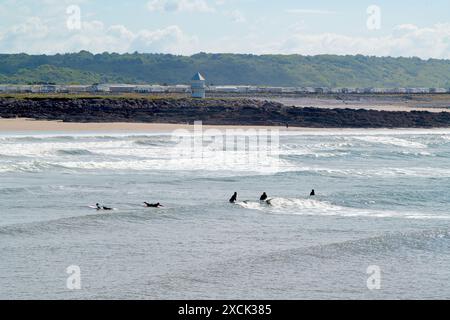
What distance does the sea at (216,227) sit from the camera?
57.9ft

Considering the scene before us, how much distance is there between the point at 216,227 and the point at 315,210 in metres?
4.62

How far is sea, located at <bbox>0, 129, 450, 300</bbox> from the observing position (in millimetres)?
17641

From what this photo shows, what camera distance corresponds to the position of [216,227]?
23578 mm

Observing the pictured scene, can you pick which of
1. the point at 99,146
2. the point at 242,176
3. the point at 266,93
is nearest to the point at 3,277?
the point at 242,176

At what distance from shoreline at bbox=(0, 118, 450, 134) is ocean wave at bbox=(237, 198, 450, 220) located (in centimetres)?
2786

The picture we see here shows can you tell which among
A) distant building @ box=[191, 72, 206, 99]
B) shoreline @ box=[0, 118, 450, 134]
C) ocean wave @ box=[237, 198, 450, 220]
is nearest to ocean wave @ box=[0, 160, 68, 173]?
ocean wave @ box=[237, 198, 450, 220]

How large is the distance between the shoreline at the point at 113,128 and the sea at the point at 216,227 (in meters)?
12.4

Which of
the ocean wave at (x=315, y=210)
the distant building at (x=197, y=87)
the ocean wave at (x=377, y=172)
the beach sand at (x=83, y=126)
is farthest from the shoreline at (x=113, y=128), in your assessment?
the distant building at (x=197, y=87)

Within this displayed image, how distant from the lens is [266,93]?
126 metres

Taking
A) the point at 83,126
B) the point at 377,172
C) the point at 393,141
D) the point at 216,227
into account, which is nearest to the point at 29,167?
the point at 216,227

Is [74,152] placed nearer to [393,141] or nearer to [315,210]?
[315,210]

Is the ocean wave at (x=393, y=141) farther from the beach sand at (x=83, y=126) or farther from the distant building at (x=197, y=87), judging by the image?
the distant building at (x=197, y=87)
